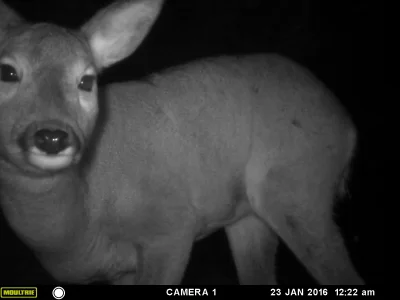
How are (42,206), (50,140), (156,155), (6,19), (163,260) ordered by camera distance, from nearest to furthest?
(50,140) → (42,206) → (6,19) → (163,260) → (156,155)

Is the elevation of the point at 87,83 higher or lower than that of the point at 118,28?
lower

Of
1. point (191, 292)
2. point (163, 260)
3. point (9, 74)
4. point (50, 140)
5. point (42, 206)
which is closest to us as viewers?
point (50, 140)

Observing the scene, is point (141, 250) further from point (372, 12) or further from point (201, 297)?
point (372, 12)

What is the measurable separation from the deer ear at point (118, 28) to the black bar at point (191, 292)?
4.69 ft

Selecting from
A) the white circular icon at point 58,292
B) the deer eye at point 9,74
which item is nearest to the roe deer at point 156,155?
the deer eye at point 9,74

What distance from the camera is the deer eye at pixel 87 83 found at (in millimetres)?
2550

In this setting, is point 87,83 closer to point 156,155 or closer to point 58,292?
point 156,155

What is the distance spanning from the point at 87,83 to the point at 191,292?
1408mm

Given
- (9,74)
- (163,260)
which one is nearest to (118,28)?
(9,74)

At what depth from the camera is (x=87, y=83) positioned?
2582 mm

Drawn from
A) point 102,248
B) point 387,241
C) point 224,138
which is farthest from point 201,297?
point 387,241

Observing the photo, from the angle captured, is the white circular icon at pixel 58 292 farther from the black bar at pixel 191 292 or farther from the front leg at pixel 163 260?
the front leg at pixel 163 260

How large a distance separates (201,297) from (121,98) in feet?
4.68

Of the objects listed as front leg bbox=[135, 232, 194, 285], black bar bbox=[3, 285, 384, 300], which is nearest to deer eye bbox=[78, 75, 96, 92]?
front leg bbox=[135, 232, 194, 285]
